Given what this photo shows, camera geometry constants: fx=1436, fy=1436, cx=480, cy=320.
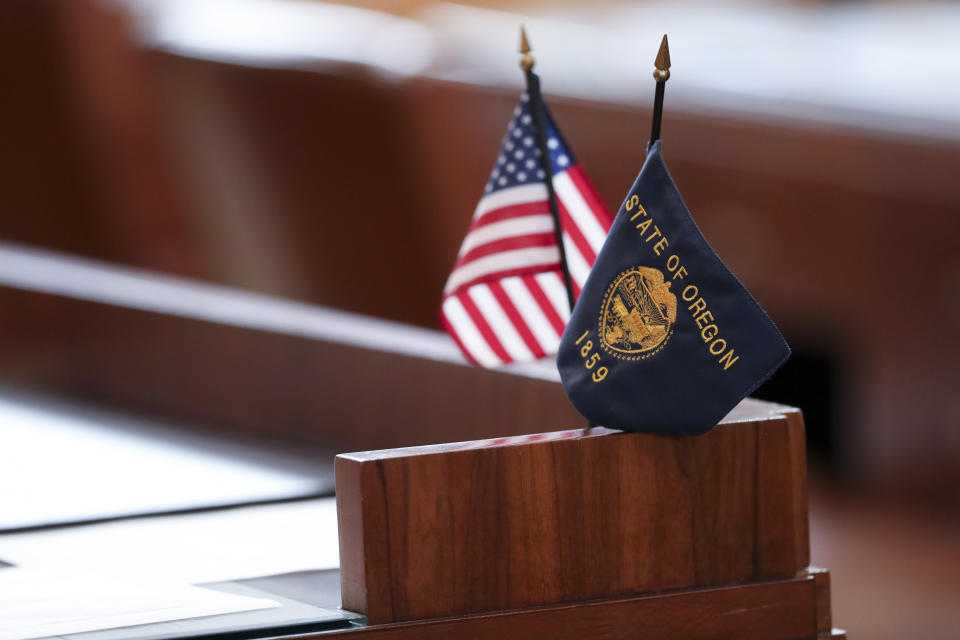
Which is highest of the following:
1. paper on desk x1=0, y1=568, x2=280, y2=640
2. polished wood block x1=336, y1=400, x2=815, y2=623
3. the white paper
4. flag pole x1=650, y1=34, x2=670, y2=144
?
flag pole x1=650, y1=34, x2=670, y2=144

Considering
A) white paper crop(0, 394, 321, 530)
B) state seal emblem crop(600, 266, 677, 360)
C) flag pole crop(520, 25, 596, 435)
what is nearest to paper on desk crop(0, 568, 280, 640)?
white paper crop(0, 394, 321, 530)

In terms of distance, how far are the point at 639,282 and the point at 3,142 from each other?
111 inches

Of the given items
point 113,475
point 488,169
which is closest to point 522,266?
point 113,475

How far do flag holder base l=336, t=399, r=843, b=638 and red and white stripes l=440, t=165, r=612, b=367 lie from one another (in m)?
0.30

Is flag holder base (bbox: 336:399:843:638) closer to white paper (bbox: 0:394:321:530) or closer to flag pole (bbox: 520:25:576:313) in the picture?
flag pole (bbox: 520:25:576:313)

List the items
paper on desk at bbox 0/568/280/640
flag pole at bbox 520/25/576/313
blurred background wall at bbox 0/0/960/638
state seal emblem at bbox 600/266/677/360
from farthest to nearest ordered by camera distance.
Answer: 1. blurred background wall at bbox 0/0/960/638
2. flag pole at bbox 520/25/576/313
3. state seal emblem at bbox 600/266/677/360
4. paper on desk at bbox 0/568/280/640

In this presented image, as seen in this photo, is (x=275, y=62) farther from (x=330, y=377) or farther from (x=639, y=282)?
(x=639, y=282)

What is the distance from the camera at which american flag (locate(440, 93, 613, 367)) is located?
4.84ft

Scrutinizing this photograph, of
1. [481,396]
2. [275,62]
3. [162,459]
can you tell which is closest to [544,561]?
[481,396]

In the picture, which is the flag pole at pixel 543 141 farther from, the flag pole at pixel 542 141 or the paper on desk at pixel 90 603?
the paper on desk at pixel 90 603

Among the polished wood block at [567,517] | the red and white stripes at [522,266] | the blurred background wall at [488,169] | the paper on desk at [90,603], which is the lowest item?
the paper on desk at [90,603]

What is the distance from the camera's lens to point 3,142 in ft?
12.0

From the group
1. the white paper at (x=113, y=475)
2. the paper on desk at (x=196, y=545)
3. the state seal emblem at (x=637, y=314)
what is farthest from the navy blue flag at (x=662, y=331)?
the white paper at (x=113, y=475)

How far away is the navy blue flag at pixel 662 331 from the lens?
1173mm
